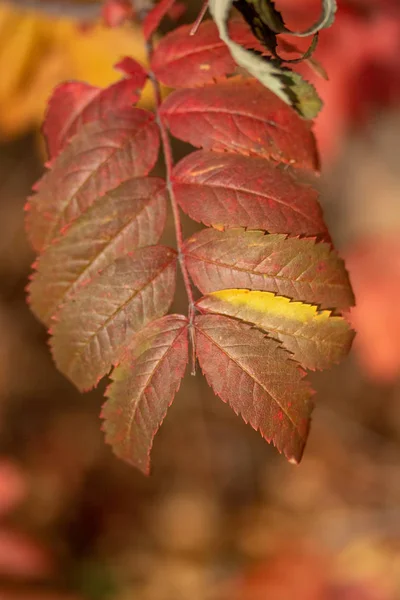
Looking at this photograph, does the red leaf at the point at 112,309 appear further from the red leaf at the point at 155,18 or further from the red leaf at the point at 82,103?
the red leaf at the point at 155,18

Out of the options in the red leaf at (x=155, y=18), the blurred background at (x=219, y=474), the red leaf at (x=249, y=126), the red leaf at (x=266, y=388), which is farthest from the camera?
the blurred background at (x=219, y=474)

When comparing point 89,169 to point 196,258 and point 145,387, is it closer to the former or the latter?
point 196,258

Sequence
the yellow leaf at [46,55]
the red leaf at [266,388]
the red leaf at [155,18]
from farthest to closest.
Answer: the yellow leaf at [46,55]
the red leaf at [155,18]
the red leaf at [266,388]

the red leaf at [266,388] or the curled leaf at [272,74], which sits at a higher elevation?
the curled leaf at [272,74]

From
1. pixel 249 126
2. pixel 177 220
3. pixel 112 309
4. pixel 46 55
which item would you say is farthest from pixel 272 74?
pixel 46 55

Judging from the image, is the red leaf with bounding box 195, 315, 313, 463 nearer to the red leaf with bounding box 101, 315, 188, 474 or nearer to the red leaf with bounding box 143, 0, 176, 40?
the red leaf with bounding box 101, 315, 188, 474

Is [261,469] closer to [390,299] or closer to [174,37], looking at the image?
[390,299]

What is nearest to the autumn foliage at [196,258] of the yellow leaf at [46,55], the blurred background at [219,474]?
Result: the yellow leaf at [46,55]
